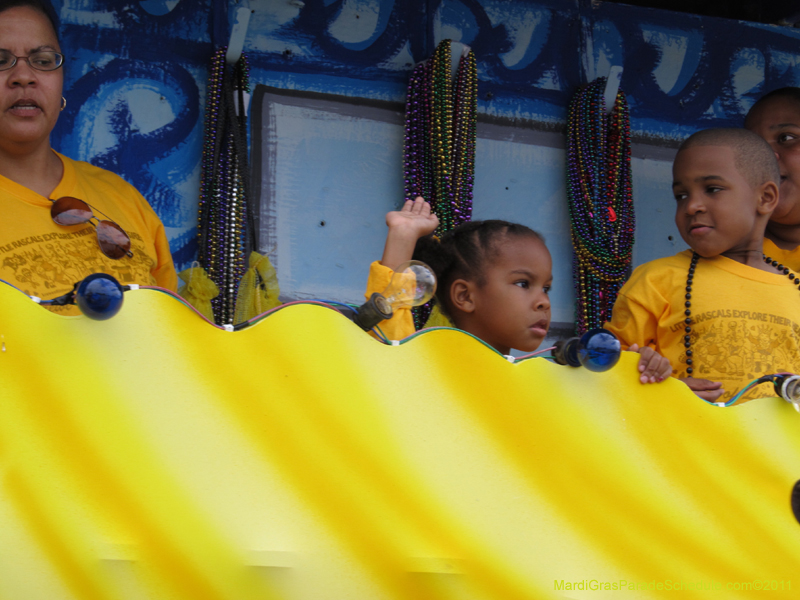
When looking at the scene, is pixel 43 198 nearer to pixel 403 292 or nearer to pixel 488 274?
pixel 403 292

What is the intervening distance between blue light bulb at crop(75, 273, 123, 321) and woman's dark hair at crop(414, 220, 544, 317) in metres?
1.13

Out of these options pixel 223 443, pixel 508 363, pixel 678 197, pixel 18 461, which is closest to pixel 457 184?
pixel 678 197

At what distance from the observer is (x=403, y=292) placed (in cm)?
118

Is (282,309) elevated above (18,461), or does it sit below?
above

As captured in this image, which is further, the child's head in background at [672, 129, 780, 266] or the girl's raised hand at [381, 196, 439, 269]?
the child's head in background at [672, 129, 780, 266]

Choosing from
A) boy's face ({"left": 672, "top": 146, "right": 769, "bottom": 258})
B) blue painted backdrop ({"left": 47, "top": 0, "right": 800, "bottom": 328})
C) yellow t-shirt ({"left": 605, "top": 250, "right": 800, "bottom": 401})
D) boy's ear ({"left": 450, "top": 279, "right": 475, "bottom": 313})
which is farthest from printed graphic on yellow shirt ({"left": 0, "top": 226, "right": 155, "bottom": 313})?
boy's face ({"left": 672, "top": 146, "right": 769, "bottom": 258})

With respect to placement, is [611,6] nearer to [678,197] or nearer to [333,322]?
[678,197]

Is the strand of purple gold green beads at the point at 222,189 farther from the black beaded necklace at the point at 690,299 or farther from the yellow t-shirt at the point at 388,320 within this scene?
the black beaded necklace at the point at 690,299

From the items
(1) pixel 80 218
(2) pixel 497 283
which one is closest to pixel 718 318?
(2) pixel 497 283

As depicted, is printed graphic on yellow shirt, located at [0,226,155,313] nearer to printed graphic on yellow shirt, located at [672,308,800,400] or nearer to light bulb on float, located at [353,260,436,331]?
light bulb on float, located at [353,260,436,331]

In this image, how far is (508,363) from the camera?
118cm

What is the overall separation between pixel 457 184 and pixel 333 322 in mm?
1363

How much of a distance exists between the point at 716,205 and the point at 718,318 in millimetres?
295

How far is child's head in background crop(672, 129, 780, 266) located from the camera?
1.90 metres
